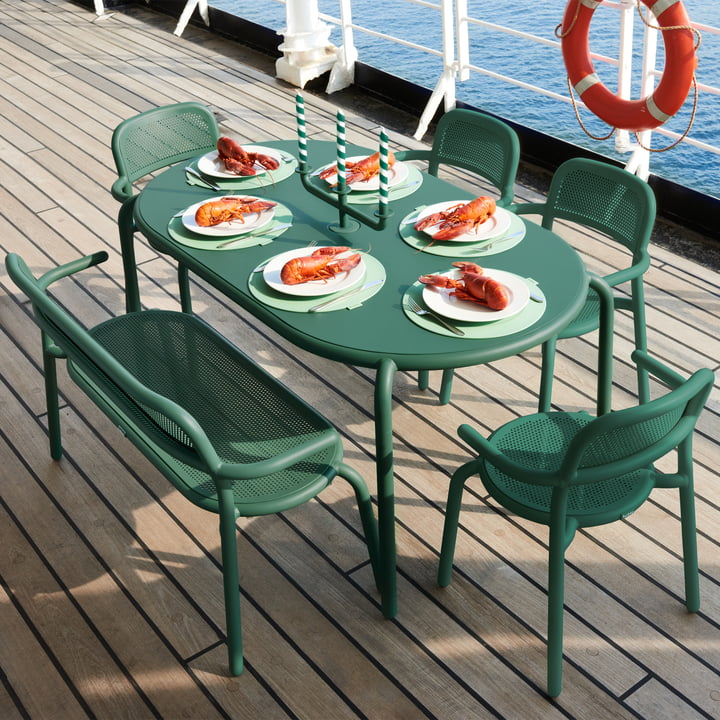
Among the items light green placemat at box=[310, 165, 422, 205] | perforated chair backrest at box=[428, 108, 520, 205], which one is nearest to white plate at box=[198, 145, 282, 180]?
light green placemat at box=[310, 165, 422, 205]

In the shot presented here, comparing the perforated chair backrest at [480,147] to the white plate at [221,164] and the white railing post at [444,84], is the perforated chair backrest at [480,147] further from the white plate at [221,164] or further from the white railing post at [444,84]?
the white railing post at [444,84]

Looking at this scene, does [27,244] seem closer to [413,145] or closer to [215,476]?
[413,145]

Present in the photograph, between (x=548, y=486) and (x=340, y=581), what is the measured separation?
0.65 meters

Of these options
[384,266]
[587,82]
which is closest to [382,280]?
[384,266]

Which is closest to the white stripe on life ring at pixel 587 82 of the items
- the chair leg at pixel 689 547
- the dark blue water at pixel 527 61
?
the chair leg at pixel 689 547

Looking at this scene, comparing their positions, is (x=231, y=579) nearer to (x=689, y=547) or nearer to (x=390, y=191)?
(x=689, y=547)

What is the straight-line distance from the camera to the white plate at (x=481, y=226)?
2.28 metres

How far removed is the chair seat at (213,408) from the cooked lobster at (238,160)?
1.53 feet

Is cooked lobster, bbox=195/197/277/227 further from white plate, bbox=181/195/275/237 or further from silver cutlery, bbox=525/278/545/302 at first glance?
silver cutlery, bbox=525/278/545/302

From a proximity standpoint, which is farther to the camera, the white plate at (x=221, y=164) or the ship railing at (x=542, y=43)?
the ship railing at (x=542, y=43)

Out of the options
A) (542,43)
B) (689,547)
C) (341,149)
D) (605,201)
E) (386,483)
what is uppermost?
(341,149)

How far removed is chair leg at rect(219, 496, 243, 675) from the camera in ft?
6.10

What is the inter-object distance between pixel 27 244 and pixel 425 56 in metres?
10.3

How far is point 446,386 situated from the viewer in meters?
2.81
